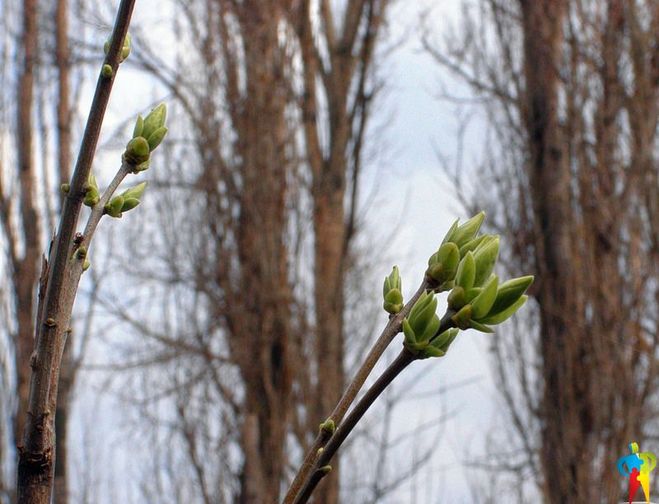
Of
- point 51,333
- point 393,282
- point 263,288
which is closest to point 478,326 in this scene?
point 393,282

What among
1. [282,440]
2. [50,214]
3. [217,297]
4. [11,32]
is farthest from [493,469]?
[11,32]

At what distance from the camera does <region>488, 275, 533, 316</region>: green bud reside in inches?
22.4

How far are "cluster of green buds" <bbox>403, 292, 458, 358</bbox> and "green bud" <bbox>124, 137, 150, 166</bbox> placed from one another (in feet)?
0.79

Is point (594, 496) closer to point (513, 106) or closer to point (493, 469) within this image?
point (493, 469)

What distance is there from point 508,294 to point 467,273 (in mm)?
29

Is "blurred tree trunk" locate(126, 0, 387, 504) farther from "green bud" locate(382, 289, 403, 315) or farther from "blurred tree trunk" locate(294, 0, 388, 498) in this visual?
"green bud" locate(382, 289, 403, 315)

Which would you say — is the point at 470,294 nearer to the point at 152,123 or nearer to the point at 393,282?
the point at 393,282

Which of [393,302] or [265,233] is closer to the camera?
[393,302]

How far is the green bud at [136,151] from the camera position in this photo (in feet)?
2.20

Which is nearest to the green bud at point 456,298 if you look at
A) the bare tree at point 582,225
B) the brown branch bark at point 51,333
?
the brown branch bark at point 51,333

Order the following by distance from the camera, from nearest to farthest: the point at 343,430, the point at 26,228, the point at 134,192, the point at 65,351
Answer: the point at 343,430 < the point at 134,192 < the point at 65,351 < the point at 26,228

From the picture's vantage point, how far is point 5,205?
4.86m

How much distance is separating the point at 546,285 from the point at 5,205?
9.46 feet

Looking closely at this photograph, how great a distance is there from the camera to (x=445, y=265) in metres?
0.60
